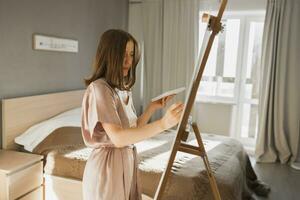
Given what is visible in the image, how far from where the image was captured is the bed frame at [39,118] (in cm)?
251

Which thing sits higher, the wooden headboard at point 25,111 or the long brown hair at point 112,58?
the long brown hair at point 112,58

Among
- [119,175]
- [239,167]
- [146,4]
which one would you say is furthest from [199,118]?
[119,175]

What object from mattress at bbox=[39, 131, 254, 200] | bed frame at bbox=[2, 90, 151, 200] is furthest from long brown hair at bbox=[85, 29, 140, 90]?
bed frame at bbox=[2, 90, 151, 200]

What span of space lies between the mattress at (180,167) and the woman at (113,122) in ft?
2.02

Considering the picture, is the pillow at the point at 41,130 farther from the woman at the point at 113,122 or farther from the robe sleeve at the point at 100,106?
the robe sleeve at the point at 100,106

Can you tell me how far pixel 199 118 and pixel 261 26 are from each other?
5.58 feet

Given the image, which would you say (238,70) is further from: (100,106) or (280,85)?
(100,106)

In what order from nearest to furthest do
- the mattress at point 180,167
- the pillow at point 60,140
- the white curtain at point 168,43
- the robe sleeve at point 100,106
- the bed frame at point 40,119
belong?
the robe sleeve at point 100,106, the mattress at point 180,167, the bed frame at point 40,119, the pillow at point 60,140, the white curtain at point 168,43

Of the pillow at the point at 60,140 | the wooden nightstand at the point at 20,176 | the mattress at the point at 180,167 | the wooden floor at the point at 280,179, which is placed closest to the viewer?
the mattress at the point at 180,167

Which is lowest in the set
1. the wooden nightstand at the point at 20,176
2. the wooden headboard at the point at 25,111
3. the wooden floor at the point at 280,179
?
the wooden floor at the point at 280,179

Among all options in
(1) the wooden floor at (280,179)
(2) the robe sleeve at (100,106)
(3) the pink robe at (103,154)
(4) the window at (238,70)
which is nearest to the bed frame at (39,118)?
(3) the pink robe at (103,154)

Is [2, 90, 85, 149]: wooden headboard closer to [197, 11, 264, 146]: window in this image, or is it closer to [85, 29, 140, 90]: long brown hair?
[85, 29, 140, 90]: long brown hair

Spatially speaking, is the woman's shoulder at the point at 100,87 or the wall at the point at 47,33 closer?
the woman's shoulder at the point at 100,87

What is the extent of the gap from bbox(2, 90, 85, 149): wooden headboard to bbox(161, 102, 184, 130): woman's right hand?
192 centimetres
